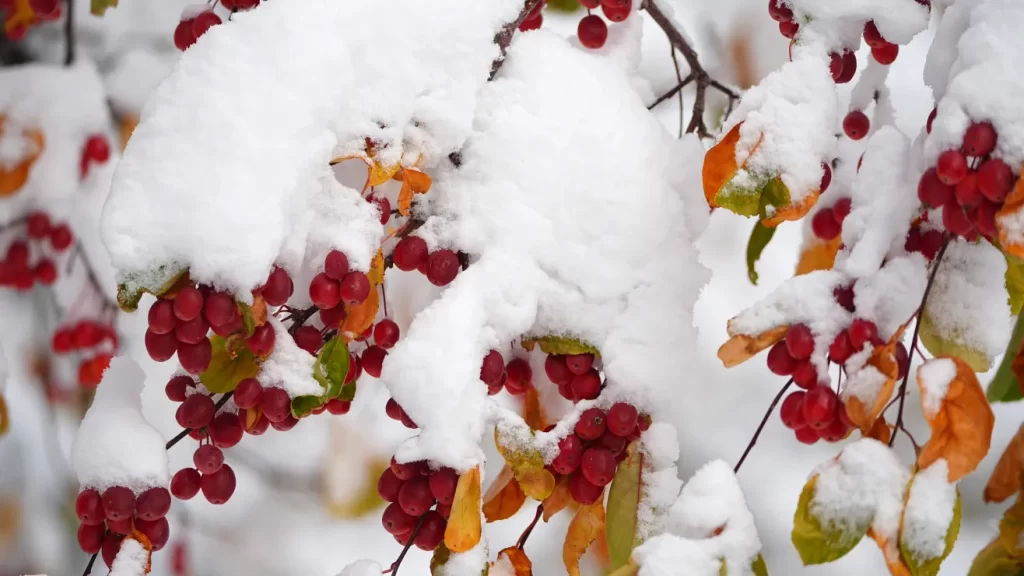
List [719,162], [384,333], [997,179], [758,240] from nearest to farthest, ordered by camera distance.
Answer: [997,179]
[719,162]
[384,333]
[758,240]

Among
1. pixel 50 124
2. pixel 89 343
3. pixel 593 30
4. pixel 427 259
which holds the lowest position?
pixel 89 343

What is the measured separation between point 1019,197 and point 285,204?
408 millimetres

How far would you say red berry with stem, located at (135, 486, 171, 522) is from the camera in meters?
0.51

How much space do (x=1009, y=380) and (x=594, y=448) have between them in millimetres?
331

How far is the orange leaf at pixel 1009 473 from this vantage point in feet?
1.72

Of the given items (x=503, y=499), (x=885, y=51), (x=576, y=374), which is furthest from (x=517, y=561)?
(x=885, y=51)

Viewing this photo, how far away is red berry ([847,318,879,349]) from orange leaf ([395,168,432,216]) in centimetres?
30

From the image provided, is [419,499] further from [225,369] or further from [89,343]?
[89,343]

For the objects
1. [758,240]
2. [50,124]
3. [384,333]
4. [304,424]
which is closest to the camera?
[384,333]

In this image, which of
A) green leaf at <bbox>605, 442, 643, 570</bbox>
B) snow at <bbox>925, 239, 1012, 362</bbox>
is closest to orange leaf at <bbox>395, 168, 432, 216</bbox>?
green leaf at <bbox>605, 442, 643, 570</bbox>

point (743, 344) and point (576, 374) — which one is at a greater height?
point (743, 344)

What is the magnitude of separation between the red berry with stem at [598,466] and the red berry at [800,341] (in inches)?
5.7

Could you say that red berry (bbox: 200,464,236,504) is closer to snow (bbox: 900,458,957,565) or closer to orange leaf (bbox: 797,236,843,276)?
snow (bbox: 900,458,957,565)

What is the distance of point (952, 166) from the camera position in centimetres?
40
